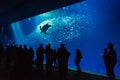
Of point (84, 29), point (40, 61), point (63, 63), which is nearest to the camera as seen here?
point (63, 63)

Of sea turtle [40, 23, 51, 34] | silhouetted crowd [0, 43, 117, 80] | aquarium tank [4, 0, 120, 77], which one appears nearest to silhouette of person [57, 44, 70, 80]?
silhouetted crowd [0, 43, 117, 80]

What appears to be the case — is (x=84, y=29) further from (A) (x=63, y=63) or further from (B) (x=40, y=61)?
(A) (x=63, y=63)

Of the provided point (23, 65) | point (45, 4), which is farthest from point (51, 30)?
point (23, 65)

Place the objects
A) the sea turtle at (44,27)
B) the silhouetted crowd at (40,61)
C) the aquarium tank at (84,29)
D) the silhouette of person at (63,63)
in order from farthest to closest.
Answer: the sea turtle at (44,27), the aquarium tank at (84,29), the silhouette of person at (63,63), the silhouetted crowd at (40,61)

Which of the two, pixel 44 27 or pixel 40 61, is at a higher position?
pixel 44 27

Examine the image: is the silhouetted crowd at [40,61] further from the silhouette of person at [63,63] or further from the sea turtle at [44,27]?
the sea turtle at [44,27]

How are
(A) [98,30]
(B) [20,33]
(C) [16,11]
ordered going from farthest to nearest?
(B) [20,33] < (A) [98,30] < (C) [16,11]

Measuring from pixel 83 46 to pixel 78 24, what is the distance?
3031 mm

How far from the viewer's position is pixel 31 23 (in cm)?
3603

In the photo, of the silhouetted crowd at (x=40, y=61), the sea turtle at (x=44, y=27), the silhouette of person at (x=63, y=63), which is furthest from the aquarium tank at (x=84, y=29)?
the silhouette of person at (x=63, y=63)

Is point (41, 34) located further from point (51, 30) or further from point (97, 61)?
point (97, 61)

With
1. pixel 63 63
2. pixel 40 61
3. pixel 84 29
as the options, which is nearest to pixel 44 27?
pixel 84 29

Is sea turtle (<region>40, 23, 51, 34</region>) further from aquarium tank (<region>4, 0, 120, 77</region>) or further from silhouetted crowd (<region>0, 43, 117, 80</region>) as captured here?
silhouetted crowd (<region>0, 43, 117, 80</region>)

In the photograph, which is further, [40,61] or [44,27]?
[44,27]
